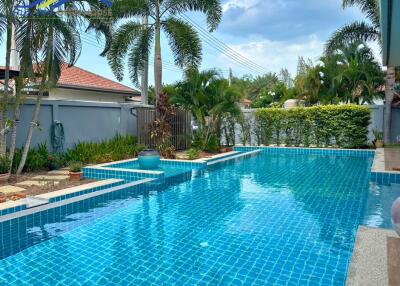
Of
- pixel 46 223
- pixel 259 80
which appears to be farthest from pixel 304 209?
pixel 259 80

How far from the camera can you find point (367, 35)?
1867 centimetres

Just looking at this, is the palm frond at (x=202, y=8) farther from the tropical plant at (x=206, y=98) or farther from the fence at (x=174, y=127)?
the fence at (x=174, y=127)

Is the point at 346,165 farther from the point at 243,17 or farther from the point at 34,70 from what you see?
the point at 243,17

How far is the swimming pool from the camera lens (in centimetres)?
407

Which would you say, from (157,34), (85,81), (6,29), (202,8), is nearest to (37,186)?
Answer: (6,29)

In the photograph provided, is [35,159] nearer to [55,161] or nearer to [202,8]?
[55,161]

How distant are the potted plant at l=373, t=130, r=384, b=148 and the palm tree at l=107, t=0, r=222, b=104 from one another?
30.8ft

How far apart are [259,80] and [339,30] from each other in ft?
157

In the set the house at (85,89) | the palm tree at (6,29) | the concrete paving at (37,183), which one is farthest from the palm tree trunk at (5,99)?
the house at (85,89)

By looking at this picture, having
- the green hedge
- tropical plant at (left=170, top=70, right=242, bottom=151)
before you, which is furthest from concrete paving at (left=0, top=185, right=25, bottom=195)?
the green hedge

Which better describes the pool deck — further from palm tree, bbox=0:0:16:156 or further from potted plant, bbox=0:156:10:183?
palm tree, bbox=0:0:16:156

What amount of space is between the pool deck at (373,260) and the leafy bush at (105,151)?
9.75 m

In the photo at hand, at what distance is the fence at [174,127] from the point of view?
49.9 feet

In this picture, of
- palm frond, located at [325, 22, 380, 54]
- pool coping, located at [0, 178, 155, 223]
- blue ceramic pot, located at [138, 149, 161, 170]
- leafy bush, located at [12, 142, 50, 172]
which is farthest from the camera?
palm frond, located at [325, 22, 380, 54]
